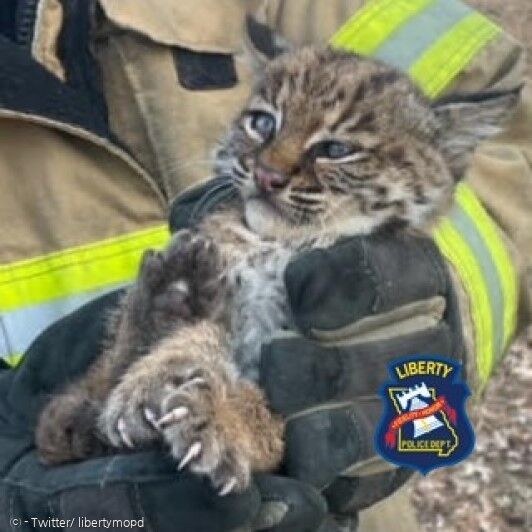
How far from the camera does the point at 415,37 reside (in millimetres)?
3797

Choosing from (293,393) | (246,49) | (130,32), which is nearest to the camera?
(293,393)

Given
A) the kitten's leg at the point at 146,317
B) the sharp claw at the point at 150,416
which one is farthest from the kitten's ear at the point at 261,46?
the sharp claw at the point at 150,416

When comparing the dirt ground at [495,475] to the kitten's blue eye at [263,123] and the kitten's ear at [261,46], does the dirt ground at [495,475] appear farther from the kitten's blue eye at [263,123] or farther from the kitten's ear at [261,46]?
the kitten's blue eye at [263,123]

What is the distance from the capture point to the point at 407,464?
2.84 meters

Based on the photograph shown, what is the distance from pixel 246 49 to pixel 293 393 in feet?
3.34

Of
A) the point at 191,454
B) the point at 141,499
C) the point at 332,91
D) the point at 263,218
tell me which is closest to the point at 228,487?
the point at 191,454

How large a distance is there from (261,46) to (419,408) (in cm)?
107

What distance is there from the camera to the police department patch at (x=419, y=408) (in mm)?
2783

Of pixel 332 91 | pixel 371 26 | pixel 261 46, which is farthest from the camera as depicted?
pixel 371 26

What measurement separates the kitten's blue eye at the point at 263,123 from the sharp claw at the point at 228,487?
2.65ft

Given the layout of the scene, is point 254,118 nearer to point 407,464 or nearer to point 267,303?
point 267,303

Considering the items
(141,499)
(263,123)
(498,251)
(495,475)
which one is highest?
(263,123)

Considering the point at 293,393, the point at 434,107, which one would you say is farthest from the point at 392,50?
the point at 293,393

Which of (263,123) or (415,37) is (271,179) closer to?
(263,123)
